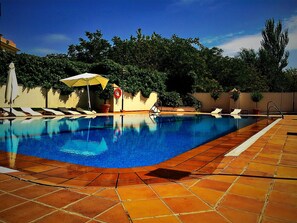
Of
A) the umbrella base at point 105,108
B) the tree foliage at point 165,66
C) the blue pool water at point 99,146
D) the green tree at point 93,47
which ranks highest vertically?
the green tree at point 93,47

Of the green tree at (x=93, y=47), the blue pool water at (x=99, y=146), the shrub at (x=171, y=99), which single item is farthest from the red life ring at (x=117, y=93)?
the green tree at (x=93, y=47)

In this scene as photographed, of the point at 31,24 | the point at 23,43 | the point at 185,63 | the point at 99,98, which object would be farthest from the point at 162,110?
the point at 23,43

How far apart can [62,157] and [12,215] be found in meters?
2.83

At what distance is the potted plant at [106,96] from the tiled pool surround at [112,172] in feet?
38.6

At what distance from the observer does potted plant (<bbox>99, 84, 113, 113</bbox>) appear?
1567 cm

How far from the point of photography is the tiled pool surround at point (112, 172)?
2.67 m

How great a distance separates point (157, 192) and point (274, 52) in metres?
33.1

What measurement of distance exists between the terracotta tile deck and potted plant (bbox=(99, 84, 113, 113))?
12211 mm

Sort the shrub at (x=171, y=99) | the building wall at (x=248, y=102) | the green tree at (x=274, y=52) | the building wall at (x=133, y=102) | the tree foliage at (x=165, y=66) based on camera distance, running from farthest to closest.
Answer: the green tree at (x=274, y=52)
the shrub at (x=171, y=99)
the building wall at (x=248, y=102)
the building wall at (x=133, y=102)
the tree foliage at (x=165, y=66)

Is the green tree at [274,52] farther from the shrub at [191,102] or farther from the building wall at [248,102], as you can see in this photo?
the shrub at [191,102]

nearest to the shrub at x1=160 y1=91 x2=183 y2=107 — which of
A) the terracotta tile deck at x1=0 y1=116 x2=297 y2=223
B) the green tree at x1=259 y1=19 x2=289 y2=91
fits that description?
the terracotta tile deck at x1=0 y1=116 x2=297 y2=223

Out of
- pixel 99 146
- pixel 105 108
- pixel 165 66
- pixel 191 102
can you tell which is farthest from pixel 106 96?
pixel 99 146

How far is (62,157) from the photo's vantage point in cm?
451

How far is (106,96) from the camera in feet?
53.2
